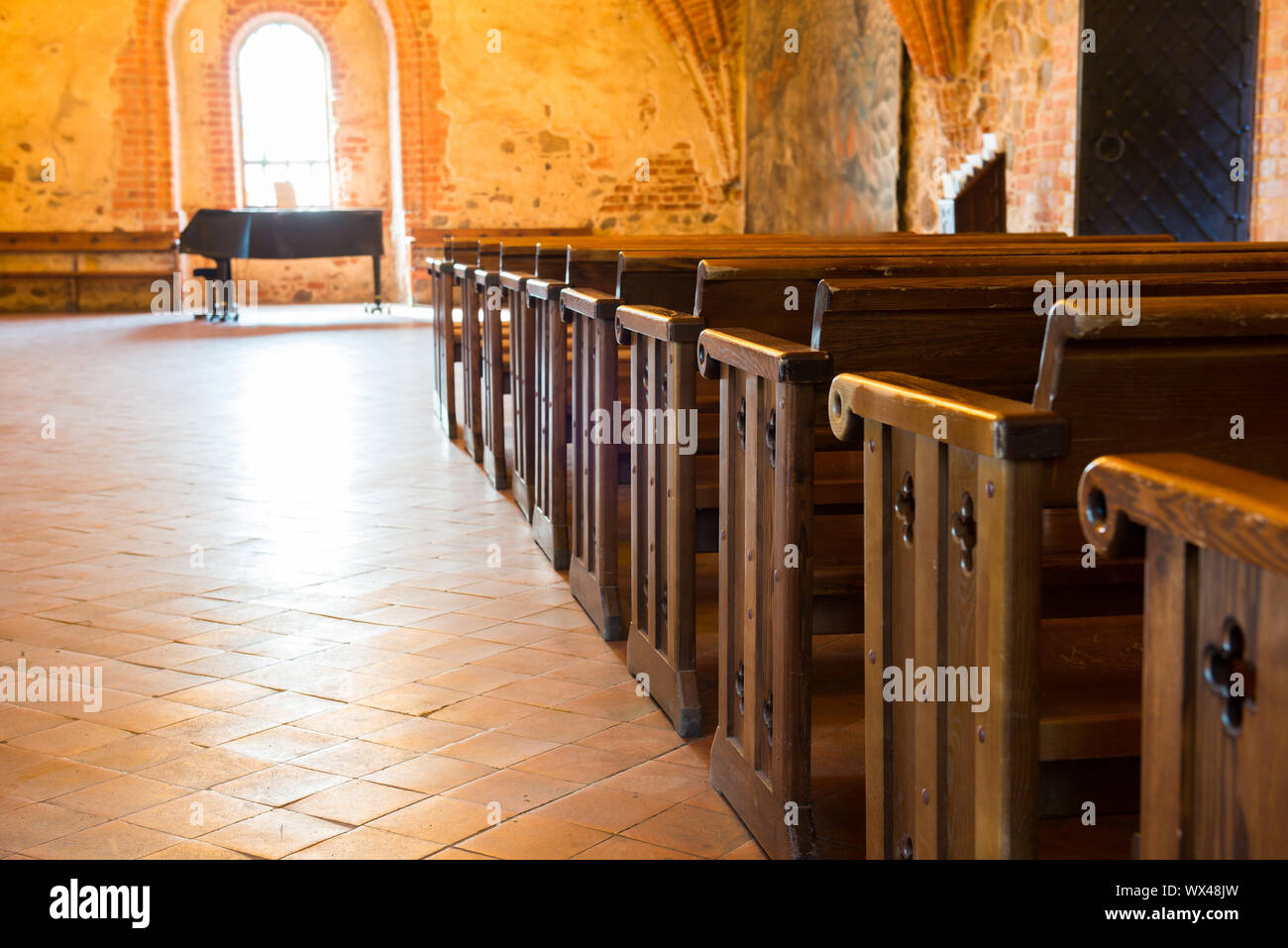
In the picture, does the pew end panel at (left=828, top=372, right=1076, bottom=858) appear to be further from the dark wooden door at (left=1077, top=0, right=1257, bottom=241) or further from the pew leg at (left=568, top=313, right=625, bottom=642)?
the dark wooden door at (left=1077, top=0, right=1257, bottom=241)

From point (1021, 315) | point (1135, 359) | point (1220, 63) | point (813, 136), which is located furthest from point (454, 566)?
point (813, 136)

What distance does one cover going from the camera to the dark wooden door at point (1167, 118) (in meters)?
6.58

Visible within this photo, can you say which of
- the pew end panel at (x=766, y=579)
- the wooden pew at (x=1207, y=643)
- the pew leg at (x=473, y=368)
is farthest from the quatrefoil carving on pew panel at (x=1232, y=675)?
the pew leg at (x=473, y=368)

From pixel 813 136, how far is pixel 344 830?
10522 millimetres

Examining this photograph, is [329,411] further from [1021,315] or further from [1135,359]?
[1135,359]

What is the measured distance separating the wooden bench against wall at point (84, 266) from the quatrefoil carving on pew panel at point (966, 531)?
13970mm

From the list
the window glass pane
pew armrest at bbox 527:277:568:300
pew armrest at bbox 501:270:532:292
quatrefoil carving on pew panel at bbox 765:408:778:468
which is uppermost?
the window glass pane

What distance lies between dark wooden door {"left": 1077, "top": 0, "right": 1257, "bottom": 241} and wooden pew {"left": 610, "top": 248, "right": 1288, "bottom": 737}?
167 inches

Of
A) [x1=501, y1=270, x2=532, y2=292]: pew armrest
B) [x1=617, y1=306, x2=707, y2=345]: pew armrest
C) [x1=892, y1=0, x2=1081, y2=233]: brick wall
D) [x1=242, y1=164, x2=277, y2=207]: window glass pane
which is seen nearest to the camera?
[x1=617, y1=306, x2=707, y2=345]: pew armrest

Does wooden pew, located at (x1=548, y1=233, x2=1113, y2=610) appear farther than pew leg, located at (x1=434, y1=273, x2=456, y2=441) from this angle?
No

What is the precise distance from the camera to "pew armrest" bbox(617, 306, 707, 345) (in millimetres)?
2432

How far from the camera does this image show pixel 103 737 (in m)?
2.52

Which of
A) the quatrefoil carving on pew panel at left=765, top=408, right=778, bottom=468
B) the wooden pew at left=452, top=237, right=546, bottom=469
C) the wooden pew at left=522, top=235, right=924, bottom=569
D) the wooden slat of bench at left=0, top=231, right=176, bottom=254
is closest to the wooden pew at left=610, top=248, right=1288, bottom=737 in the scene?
the quatrefoil carving on pew panel at left=765, top=408, right=778, bottom=468

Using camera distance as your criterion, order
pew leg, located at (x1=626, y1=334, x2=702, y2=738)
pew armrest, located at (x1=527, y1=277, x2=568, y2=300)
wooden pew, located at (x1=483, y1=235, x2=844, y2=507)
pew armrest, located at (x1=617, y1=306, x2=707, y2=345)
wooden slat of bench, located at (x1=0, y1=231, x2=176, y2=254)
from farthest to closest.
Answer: wooden slat of bench, located at (x1=0, y1=231, x2=176, y2=254), wooden pew, located at (x1=483, y1=235, x2=844, y2=507), pew armrest, located at (x1=527, y1=277, x2=568, y2=300), pew leg, located at (x1=626, y1=334, x2=702, y2=738), pew armrest, located at (x1=617, y1=306, x2=707, y2=345)
